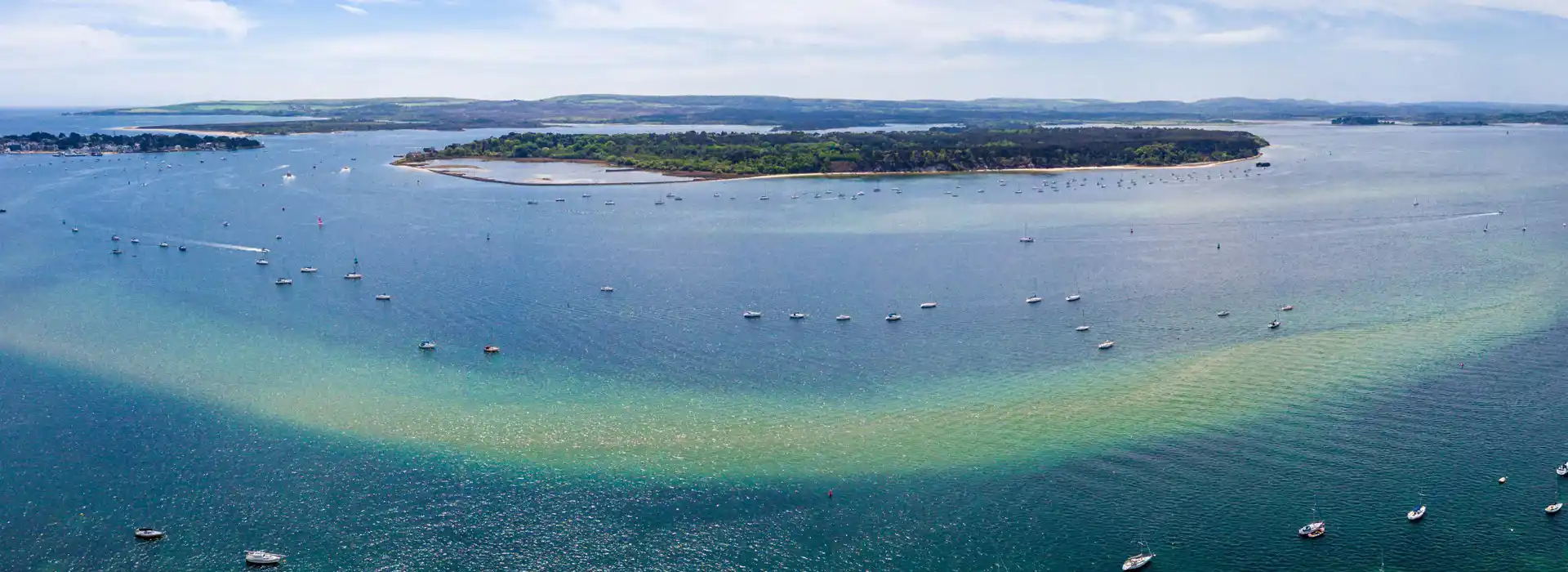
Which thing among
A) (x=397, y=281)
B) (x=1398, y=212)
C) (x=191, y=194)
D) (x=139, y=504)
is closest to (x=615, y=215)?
(x=397, y=281)

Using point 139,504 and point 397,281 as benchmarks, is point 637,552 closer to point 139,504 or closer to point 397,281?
point 139,504

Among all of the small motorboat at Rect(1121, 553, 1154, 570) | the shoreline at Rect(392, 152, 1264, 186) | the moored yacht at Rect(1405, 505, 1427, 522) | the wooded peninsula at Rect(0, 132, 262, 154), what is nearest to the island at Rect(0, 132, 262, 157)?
the wooded peninsula at Rect(0, 132, 262, 154)

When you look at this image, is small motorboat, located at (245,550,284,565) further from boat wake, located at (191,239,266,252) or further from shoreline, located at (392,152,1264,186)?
shoreline, located at (392,152,1264,186)

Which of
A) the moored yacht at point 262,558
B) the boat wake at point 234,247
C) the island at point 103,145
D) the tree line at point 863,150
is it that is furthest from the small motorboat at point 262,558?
the island at point 103,145

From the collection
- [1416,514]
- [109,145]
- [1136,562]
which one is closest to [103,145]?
[109,145]

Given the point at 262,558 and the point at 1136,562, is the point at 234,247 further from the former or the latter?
the point at 1136,562
